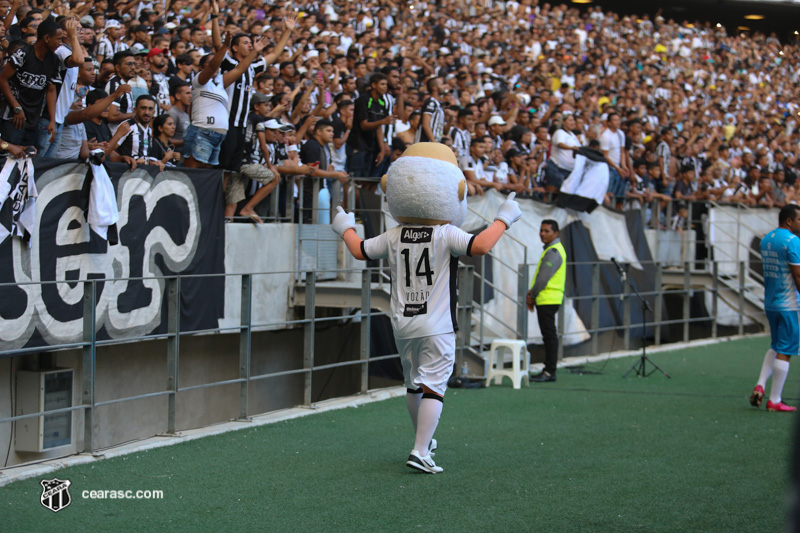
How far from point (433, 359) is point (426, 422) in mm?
418

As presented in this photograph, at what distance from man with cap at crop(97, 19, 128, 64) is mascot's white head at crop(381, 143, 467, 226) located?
599 cm

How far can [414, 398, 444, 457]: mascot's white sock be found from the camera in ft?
20.7

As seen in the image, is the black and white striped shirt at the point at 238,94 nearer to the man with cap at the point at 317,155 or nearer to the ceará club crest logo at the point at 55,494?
the man with cap at the point at 317,155

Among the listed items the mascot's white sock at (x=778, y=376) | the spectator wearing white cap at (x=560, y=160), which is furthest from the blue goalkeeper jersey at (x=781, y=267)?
the spectator wearing white cap at (x=560, y=160)

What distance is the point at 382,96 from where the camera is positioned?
12711 mm

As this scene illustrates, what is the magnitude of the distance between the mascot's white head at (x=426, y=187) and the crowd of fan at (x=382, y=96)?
11.2 feet

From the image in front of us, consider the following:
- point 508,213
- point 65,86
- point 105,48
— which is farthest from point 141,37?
point 508,213

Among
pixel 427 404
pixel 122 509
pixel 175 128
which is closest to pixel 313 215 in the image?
pixel 175 128

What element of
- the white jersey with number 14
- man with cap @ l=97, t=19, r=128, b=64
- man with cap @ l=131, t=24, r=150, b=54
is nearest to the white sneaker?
the white jersey with number 14

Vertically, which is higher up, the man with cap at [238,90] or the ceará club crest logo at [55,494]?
Answer: the man with cap at [238,90]

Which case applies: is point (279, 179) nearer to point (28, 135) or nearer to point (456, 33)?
point (28, 135)

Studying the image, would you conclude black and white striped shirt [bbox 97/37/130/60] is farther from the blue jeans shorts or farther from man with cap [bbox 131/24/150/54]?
the blue jeans shorts

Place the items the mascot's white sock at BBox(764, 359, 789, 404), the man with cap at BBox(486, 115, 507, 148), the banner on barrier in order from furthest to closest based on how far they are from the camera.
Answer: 1. the man with cap at BBox(486, 115, 507, 148)
2. the mascot's white sock at BBox(764, 359, 789, 404)
3. the banner on barrier

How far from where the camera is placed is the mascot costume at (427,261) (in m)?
6.33
